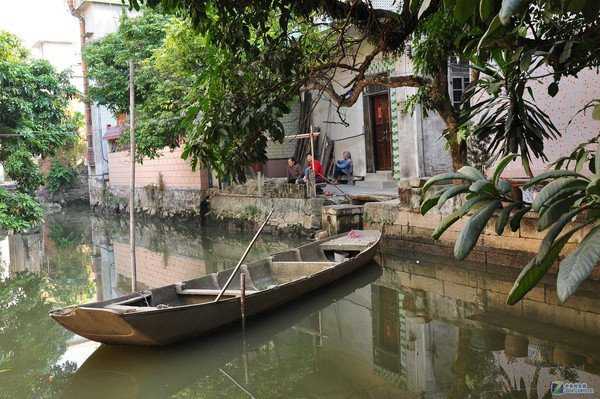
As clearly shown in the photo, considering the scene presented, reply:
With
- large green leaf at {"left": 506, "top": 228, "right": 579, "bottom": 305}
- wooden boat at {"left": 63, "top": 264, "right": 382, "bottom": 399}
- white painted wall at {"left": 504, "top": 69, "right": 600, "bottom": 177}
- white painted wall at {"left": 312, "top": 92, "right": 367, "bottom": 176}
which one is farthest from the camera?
white painted wall at {"left": 312, "top": 92, "right": 367, "bottom": 176}

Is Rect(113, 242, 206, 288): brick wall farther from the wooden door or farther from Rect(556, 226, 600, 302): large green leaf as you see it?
Rect(556, 226, 600, 302): large green leaf

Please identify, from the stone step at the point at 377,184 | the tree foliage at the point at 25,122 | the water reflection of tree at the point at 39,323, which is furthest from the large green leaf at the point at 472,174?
the stone step at the point at 377,184

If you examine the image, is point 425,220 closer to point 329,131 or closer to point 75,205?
point 329,131

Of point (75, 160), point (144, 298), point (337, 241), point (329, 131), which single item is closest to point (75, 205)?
point (75, 160)

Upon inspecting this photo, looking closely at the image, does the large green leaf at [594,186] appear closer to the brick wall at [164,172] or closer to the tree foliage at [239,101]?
the tree foliage at [239,101]

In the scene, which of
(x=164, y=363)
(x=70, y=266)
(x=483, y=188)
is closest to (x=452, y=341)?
(x=164, y=363)

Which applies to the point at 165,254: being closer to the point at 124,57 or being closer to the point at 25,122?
the point at 25,122

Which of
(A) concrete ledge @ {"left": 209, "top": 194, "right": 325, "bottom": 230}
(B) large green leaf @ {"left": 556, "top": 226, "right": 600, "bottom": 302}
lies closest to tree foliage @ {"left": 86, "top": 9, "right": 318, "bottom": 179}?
(B) large green leaf @ {"left": 556, "top": 226, "right": 600, "bottom": 302}

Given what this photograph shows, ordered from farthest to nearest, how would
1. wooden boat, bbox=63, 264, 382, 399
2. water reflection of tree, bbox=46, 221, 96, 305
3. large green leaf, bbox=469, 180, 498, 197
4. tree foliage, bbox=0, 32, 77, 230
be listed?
tree foliage, bbox=0, 32, 77, 230
water reflection of tree, bbox=46, 221, 96, 305
wooden boat, bbox=63, 264, 382, 399
large green leaf, bbox=469, 180, 498, 197

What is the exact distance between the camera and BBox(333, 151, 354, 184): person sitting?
43.5 ft

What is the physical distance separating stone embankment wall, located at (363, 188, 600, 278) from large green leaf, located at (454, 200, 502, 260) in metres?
5.36

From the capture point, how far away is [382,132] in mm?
13156

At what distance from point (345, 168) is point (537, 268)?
11815 mm

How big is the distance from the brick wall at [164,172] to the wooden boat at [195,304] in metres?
7.38
